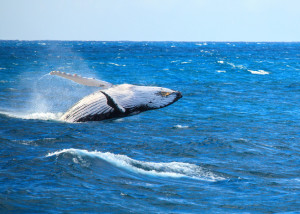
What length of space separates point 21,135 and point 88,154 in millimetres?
2694

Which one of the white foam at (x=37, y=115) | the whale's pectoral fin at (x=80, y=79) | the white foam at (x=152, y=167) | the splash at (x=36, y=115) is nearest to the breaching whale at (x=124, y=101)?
the whale's pectoral fin at (x=80, y=79)

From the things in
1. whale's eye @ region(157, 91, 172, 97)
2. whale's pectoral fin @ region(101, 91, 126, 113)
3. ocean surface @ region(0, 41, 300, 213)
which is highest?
whale's eye @ region(157, 91, 172, 97)

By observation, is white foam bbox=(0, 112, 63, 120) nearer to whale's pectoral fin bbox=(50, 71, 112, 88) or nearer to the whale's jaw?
whale's pectoral fin bbox=(50, 71, 112, 88)

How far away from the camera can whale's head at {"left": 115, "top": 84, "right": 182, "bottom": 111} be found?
29.7ft

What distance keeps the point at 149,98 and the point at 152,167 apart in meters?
1.42

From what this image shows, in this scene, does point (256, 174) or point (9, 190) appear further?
point (256, 174)

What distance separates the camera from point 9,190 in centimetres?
693

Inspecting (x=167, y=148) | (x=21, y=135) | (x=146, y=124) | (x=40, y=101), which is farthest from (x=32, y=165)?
(x=40, y=101)

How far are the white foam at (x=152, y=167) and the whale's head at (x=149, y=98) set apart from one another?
117cm

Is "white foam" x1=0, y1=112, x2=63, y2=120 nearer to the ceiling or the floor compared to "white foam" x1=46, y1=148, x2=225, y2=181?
nearer to the ceiling

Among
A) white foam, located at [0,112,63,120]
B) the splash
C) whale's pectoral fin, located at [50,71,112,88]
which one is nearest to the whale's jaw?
whale's pectoral fin, located at [50,71,112,88]

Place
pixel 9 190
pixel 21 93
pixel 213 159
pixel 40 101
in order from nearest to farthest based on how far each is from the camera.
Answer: pixel 9 190, pixel 213 159, pixel 40 101, pixel 21 93

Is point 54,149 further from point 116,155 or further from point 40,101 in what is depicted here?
point 40,101

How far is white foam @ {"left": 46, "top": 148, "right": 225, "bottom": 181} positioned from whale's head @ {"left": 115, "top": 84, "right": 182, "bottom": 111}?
117cm
